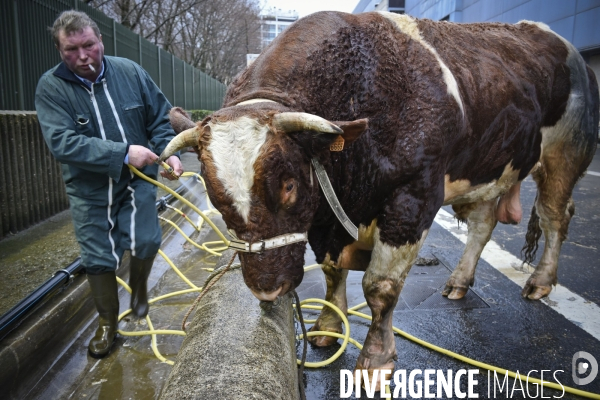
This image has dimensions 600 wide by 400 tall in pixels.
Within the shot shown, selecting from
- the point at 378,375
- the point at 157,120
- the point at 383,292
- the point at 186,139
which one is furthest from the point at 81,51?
the point at 378,375

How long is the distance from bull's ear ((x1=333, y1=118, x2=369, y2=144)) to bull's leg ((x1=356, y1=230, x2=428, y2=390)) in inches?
30.7

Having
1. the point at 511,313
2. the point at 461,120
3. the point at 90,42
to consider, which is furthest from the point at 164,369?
the point at 511,313

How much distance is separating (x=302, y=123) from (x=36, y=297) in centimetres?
223

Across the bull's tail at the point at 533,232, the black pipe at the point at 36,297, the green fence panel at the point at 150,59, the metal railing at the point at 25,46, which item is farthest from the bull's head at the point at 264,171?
the green fence panel at the point at 150,59

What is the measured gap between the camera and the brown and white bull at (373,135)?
6.66 feet

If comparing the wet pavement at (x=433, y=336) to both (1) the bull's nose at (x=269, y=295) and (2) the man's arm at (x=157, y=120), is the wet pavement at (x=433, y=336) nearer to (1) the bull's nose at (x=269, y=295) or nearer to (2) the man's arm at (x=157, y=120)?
(1) the bull's nose at (x=269, y=295)

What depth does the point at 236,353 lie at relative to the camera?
2.12 meters

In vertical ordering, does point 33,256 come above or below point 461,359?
above

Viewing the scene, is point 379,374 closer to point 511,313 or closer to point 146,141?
point 511,313

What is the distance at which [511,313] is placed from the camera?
3.78m

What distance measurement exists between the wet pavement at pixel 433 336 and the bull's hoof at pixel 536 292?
7cm

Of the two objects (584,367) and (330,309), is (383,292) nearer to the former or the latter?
(330,309)

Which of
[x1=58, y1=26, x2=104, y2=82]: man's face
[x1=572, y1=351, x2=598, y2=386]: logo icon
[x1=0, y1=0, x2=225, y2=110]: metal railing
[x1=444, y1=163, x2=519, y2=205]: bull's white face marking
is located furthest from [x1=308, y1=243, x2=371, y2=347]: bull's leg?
[x1=0, y1=0, x2=225, y2=110]: metal railing

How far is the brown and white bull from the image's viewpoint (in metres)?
2.03
